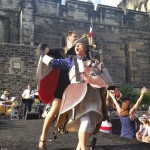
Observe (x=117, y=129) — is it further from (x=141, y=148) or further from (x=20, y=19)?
(x=20, y=19)

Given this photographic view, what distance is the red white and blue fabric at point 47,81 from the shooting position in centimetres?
461

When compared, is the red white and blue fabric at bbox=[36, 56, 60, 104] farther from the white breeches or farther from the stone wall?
the stone wall

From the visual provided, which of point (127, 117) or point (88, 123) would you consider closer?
point (88, 123)

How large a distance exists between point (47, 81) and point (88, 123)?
109 cm

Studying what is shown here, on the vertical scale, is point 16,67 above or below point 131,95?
above

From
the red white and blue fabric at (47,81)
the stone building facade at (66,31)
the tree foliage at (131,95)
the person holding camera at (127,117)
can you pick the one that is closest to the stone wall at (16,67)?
the stone building facade at (66,31)

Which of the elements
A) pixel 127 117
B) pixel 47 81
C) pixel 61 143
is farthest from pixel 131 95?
Result: pixel 47 81

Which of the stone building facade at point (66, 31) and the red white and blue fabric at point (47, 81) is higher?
the stone building facade at point (66, 31)

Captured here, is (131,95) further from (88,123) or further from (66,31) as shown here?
(88,123)

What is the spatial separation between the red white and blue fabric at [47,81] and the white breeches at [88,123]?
95 cm

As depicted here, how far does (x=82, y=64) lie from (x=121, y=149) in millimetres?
1430

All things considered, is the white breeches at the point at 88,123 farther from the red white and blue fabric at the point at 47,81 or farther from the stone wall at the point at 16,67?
the stone wall at the point at 16,67

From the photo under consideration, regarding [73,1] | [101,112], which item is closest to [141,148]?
[101,112]

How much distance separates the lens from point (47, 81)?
4672mm
